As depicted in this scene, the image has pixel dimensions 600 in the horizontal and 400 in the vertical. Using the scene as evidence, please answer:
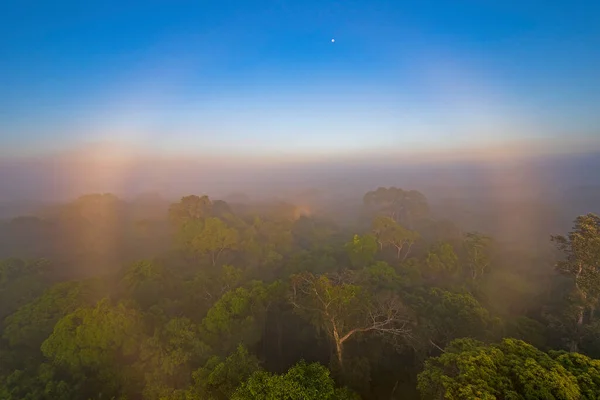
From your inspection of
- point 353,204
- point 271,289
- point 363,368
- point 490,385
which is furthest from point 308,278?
point 353,204

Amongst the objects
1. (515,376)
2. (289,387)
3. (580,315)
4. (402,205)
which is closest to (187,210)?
(289,387)

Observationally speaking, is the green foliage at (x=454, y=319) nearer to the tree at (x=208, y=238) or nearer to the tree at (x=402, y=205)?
the tree at (x=208, y=238)

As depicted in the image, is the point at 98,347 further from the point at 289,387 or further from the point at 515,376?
the point at 515,376

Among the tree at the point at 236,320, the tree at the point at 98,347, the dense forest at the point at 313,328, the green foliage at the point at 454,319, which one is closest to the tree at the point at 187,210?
the dense forest at the point at 313,328

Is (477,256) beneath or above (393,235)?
beneath

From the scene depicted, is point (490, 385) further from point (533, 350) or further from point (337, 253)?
point (337, 253)

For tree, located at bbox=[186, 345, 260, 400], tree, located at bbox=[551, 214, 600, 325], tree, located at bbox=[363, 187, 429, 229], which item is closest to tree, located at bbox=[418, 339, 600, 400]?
tree, located at bbox=[186, 345, 260, 400]

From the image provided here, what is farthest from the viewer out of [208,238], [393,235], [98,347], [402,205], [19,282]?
[402,205]
